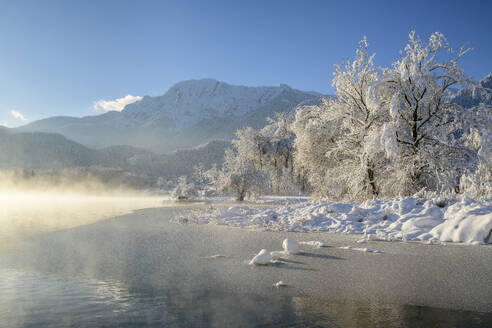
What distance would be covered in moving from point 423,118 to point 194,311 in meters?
14.4

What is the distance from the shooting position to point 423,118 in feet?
48.5

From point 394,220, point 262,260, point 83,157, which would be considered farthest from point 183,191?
point 83,157

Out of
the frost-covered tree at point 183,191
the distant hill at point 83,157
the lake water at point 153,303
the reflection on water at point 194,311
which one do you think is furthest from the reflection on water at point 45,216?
the distant hill at point 83,157

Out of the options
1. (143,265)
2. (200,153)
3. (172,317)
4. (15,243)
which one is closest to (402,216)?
(143,265)

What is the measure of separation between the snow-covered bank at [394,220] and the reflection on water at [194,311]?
4932mm

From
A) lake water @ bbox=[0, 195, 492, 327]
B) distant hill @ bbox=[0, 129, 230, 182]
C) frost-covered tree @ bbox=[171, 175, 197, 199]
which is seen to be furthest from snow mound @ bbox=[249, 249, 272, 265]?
distant hill @ bbox=[0, 129, 230, 182]

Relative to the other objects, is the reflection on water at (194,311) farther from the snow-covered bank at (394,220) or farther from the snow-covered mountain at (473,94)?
the snow-covered mountain at (473,94)

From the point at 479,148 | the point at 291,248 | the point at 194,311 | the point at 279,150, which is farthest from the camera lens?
the point at 279,150

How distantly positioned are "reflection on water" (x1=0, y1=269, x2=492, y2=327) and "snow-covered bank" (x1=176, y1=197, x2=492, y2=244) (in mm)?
4932

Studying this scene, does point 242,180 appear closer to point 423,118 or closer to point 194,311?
point 423,118

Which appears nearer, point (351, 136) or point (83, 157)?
point (351, 136)

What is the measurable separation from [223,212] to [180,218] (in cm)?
185

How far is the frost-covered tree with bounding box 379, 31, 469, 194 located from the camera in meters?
13.9

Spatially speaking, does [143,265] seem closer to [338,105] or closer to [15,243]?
[15,243]
